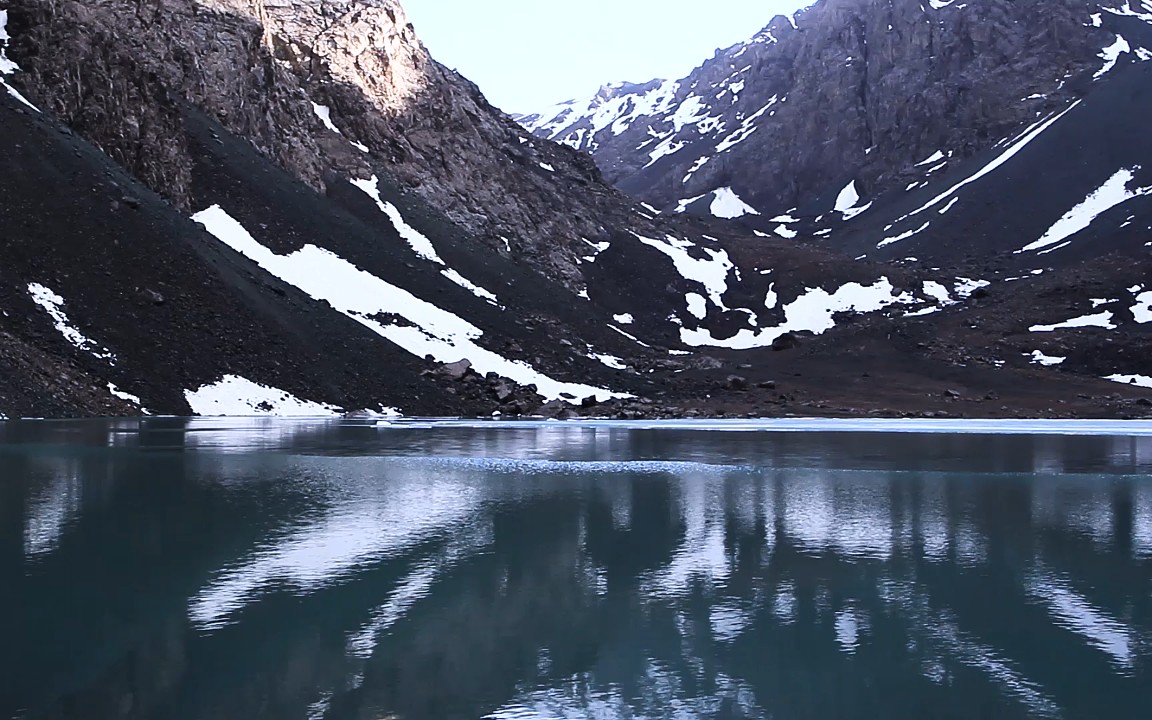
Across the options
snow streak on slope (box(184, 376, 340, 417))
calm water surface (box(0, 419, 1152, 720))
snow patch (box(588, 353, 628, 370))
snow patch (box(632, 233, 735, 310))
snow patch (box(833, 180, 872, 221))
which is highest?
snow patch (box(833, 180, 872, 221))

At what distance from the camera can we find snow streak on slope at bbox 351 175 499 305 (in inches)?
3429

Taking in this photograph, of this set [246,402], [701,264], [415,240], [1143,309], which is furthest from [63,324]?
[1143,309]

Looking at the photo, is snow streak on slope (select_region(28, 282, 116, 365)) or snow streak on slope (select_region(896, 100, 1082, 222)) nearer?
Answer: snow streak on slope (select_region(28, 282, 116, 365))

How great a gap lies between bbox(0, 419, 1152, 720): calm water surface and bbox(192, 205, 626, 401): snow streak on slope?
4094 cm

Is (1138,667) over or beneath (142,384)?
beneath

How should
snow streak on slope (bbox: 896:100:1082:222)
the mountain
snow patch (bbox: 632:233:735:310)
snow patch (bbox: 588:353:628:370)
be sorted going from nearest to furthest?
the mountain
snow patch (bbox: 588:353:628:370)
snow patch (bbox: 632:233:735:310)
snow streak on slope (bbox: 896:100:1082:222)

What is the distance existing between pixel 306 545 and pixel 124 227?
49.4m

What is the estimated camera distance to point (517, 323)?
83688 mm

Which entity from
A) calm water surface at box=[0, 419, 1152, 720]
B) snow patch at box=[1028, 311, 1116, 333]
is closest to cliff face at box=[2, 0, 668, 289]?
snow patch at box=[1028, 311, 1116, 333]

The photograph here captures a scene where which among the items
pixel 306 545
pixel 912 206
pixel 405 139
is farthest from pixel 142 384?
pixel 912 206

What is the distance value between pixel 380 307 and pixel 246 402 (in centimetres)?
1988

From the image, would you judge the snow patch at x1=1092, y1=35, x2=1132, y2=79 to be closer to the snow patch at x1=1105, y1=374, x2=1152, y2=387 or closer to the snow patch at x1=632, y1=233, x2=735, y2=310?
the snow patch at x1=632, y1=233, x2=735, y2=310

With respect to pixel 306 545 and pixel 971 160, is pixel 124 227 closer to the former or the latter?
pixel 306 545

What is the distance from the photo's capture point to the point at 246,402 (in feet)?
188
